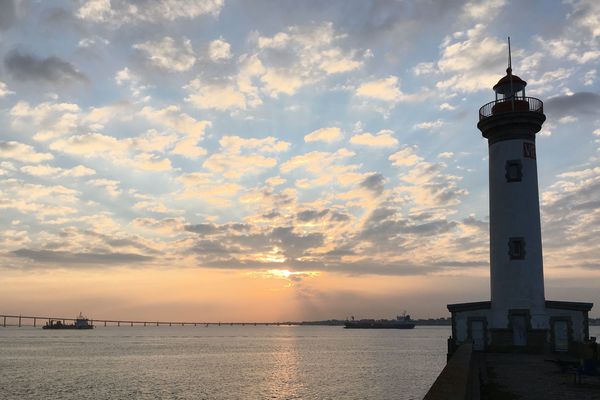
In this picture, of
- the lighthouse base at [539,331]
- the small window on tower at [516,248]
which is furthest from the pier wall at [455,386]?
the small window on tower at [516,248]

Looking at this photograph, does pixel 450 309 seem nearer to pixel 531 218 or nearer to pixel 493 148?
pixel 531 218

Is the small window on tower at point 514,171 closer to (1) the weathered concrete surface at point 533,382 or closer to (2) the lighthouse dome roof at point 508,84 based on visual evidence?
(2) the lighthouse dome roof at point 508,84

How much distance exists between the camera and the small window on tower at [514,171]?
1486 inches

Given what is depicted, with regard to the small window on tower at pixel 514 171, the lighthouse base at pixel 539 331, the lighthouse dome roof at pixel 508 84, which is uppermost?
the lighthouse dome roof at pixel 508 84

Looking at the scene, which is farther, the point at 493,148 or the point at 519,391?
the point at 493,148

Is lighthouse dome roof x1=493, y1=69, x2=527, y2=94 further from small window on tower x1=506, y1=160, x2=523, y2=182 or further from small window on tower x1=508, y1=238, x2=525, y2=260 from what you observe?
small window on tower x1=508, y1=238, x2=525, y2=260

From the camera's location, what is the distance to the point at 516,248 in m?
37.2

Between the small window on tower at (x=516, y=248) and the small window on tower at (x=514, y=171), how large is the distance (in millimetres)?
4243

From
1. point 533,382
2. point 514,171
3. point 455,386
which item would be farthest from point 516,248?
point 455,386

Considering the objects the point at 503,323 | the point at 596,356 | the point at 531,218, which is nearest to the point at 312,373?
the point at 503,323

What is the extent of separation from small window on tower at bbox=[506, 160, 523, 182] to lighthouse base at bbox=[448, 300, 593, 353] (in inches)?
348

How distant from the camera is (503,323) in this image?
37.3 meters

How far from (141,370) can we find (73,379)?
38.1ft

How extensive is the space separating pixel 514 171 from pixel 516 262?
6.32 meters
